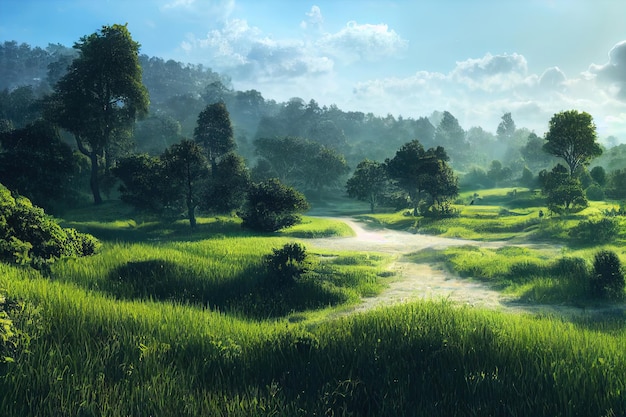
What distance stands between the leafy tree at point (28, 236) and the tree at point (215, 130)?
39.5 meters

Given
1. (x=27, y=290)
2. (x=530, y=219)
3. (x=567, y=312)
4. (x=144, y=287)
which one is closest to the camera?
(x=27, y=290)

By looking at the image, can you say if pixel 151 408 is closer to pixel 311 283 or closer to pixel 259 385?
pixel 259 385

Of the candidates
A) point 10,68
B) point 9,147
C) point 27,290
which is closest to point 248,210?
point 9,147

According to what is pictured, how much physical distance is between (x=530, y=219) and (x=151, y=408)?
4172 centimetres

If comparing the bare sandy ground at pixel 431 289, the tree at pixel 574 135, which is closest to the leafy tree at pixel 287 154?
the tree at pixel 574 135

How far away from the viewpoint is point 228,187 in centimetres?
4078

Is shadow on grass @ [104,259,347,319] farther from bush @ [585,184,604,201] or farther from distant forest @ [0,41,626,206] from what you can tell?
bush @ [585,184,604,201]

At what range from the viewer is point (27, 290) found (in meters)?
11.1

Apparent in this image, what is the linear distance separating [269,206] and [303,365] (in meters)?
29.2

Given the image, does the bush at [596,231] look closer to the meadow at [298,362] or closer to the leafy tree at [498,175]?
the meadow at [298,362]

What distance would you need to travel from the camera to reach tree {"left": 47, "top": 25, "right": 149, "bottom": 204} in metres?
42.8

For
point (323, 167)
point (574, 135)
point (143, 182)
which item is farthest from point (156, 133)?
point (574, 135)

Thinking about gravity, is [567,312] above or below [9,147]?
below

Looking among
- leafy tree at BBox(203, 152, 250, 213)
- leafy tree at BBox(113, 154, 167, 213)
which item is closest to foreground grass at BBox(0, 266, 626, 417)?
leafy tree at BBox(113, 154, 167, 213)
